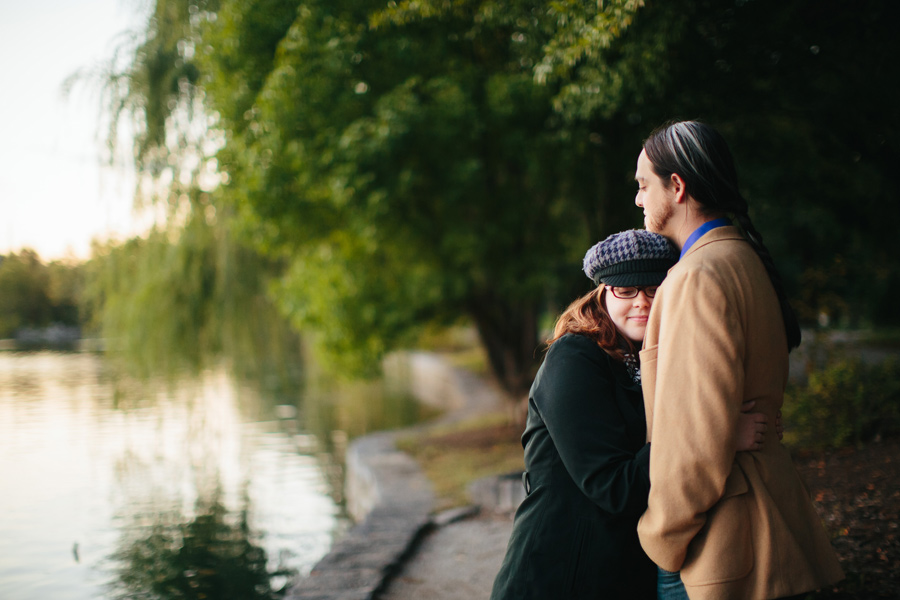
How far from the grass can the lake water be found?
1256 millimetres

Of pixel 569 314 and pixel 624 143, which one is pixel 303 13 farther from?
pixel 569 314

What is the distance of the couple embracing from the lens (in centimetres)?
160

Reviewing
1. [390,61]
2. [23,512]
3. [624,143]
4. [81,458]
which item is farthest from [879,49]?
[81,458]

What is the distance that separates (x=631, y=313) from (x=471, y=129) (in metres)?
5.94

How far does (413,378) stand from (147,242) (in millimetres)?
16364

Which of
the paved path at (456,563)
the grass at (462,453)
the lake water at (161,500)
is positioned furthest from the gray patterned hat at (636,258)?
the grass at (462,453)

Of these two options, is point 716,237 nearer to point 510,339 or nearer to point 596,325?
point 596,325

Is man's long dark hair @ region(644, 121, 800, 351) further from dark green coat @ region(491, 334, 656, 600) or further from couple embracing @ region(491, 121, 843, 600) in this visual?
dark green coat @ region(491, 334, 656, 600)

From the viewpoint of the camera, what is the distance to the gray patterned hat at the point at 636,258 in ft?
6.15

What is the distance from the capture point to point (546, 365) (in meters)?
1.88

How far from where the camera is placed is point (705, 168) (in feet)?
5.76

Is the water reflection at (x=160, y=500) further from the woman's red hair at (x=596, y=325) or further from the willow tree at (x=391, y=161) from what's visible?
the woman's red hair at (x=596, y=325)

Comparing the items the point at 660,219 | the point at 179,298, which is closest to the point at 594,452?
the point at 660,219

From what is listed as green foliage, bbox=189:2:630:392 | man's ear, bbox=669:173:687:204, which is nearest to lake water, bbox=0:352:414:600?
green foliage, bbox=189:2:630:392
